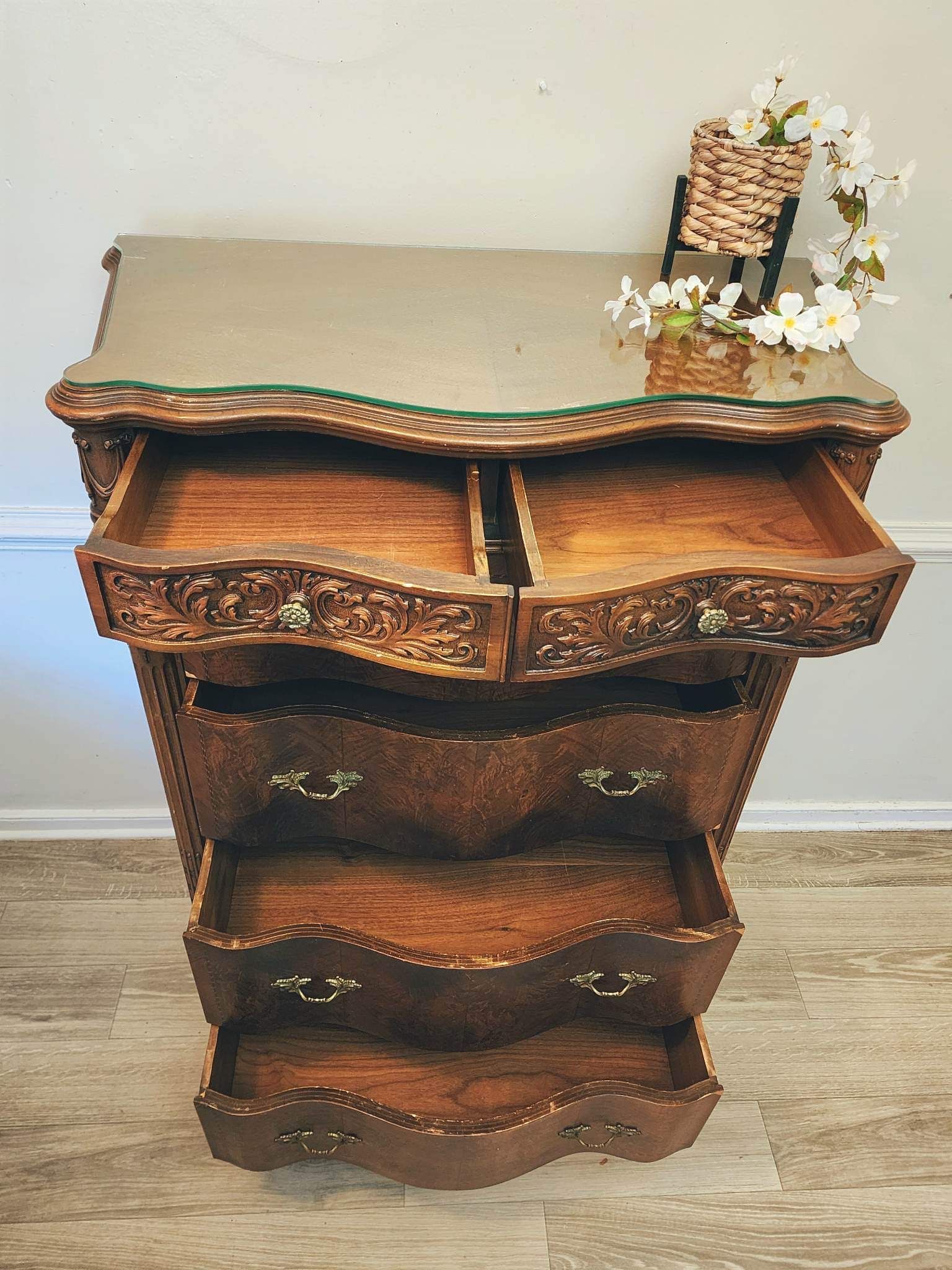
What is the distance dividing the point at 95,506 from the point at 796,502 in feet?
2.38

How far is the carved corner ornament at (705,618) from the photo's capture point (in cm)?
85

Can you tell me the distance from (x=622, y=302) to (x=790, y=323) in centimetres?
17

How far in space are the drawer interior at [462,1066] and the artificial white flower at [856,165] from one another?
970 mm

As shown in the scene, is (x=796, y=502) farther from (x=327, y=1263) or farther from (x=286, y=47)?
(x=327, y=1263)

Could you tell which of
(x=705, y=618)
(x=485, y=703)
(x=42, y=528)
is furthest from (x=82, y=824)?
(x=705, y=618)

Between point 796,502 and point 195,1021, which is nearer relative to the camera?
point 796,502

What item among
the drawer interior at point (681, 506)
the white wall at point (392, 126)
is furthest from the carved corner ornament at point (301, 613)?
the white wall at point (392, 126)

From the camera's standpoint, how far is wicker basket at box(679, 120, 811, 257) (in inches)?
40.5

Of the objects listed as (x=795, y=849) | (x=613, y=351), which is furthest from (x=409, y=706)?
(x=795, y=849)

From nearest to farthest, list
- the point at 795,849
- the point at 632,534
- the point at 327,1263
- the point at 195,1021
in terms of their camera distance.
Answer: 1. the point at 632,534
2. the point at 327,1263
3. the point at 195,1021
4. the point at 795,849

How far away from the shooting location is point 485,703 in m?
1.15

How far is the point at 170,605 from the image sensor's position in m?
0.84

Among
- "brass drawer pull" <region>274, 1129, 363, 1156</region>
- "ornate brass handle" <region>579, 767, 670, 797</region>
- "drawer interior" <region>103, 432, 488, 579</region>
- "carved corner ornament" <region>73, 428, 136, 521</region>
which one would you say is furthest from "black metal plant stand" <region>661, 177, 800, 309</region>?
"brass drawer pull" <region>274, 1129, 363, 1156</region>

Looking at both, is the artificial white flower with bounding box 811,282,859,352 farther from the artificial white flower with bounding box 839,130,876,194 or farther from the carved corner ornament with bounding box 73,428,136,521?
the carved corner ornament with bounding box 73,428,136,521
